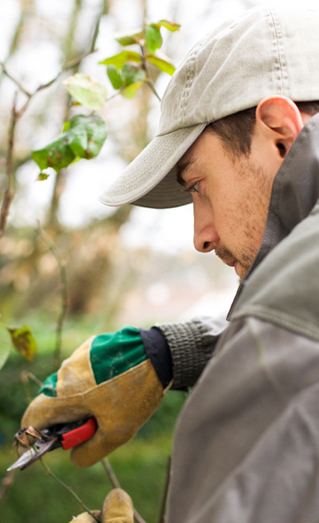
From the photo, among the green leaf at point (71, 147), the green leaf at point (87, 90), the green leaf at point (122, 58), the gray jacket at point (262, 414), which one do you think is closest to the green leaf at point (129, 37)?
the green leaf at point (122, 58)

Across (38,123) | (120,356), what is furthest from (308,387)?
(38,123)

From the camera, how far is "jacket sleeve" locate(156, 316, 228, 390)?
3.77ft

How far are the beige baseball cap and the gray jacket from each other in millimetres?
395

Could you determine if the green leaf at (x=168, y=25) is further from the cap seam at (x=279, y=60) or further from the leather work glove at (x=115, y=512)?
the leather work glove at (x=115, y=512)

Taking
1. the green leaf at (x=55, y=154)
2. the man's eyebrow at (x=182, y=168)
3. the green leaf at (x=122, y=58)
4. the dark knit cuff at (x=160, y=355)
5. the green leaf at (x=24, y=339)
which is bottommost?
the dark knit cuff at (x=160, y=355)

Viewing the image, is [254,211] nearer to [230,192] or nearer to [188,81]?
[230,192]

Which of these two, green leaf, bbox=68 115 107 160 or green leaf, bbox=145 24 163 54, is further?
green leaf, bbox=145 24 163 54

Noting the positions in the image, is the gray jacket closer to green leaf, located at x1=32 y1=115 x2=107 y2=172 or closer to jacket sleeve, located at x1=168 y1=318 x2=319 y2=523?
jacket sleeve, located at x1=168 y1=318 x2=319 y2=523

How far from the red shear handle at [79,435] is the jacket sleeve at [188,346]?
237 mm

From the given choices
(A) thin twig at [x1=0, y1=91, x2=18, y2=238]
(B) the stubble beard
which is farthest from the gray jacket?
(A) thin twig at [x1=0, y1=91, x2=18, y2=238]

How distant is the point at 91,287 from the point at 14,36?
10.8 feet

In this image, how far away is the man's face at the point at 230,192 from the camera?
864 mm

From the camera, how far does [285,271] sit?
0.54 meters

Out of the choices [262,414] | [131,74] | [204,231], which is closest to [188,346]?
[204,231]
